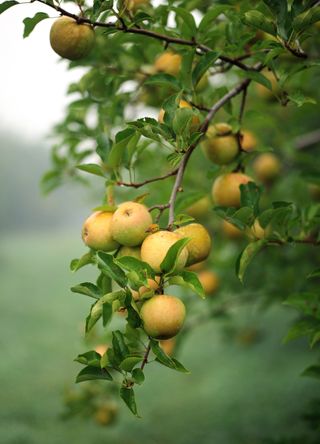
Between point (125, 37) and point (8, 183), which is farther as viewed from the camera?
point (8, 183)

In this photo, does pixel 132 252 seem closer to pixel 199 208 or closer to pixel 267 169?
pixel 199 208

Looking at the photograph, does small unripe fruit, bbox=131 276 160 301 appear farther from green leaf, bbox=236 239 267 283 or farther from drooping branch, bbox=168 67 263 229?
green leaf, bbox=236 239 267 283

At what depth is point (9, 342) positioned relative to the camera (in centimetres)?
564

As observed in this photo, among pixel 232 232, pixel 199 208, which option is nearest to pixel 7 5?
pixel 199 208

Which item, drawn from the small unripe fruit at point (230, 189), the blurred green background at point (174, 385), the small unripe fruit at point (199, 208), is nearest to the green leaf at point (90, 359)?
the small unripe fruit at point (230, 189)

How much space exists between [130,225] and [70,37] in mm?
399

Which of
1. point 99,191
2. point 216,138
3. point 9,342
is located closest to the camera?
point 216,138

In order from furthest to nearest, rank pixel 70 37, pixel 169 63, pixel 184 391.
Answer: pixel 184 391 < pixel 169 63 < pixel 70 37

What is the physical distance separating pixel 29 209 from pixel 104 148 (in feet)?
66.4

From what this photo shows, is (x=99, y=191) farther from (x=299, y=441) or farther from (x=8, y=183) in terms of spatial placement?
(x=8, y=183)

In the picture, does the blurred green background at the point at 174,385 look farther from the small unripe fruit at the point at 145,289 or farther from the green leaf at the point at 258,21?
the green leaf at the point at 258,21

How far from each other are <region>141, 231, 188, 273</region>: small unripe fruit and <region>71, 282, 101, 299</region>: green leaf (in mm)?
101

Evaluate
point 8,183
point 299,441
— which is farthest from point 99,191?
point 8,183

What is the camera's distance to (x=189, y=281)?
31.5 inches
